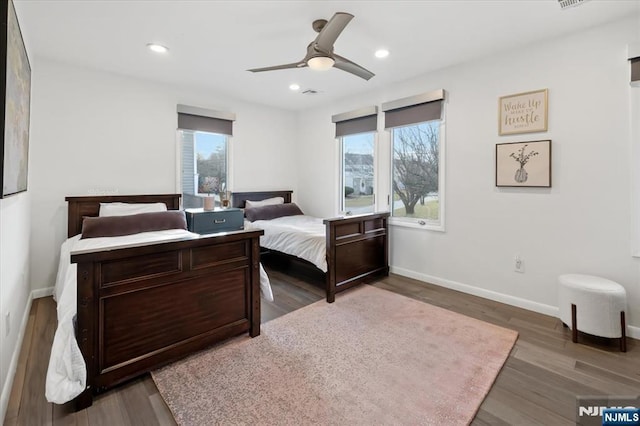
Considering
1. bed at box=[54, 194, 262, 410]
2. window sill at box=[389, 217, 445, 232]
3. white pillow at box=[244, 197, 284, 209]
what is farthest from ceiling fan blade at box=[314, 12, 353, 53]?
white pillow at box=[244, 197, 284, 209]

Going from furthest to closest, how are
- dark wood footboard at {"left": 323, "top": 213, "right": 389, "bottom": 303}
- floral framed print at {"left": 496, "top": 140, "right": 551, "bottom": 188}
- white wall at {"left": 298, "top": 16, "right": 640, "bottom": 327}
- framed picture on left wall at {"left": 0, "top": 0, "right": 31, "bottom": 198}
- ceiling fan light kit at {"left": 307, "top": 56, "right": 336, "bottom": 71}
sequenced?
dark wood footboard at {"left": 323, "top": 213, "right": 389, "bottom": 303} → floral framed print at {"left": 496, "top": 140, "right": 551, "bottom": 188} → white wall at {"left": 298, "top": 16, "right": 640, "bottom": 327} → ceiling fan light kit at {"left": 307, "top": 56, "right": 336, "bottom": 71} → framed picture on left wall at {"left": 0, "top": 0, "right": 31, "bottom": 198}

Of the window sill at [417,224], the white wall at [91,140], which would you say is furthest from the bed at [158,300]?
the window sill at [417,224]

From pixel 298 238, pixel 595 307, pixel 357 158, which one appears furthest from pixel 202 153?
pixel 595 307

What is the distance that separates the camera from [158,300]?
76.5 inches

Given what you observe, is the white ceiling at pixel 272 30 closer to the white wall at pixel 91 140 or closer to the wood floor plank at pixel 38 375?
the white wall at pixel 91 140

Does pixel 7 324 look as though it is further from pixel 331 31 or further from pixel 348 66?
pixel 348 66

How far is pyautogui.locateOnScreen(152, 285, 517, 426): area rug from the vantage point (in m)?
1.66

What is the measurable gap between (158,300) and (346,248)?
2003mm

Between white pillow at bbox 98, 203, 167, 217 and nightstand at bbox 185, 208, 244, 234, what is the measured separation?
37 cm

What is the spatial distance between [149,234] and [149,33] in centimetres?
194

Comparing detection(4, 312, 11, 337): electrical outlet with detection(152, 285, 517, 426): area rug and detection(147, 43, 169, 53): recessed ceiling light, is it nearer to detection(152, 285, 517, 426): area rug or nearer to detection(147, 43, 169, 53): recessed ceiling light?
detection(152, 285, 517, 426): area rug

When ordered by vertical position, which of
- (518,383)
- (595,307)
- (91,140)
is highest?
(91,140)

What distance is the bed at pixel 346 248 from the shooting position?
127 inches

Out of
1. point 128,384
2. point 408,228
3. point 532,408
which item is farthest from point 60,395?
point 408,228
